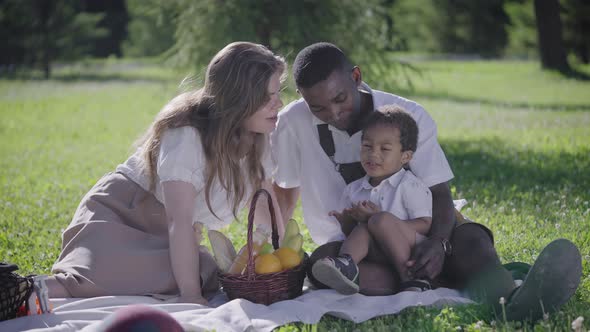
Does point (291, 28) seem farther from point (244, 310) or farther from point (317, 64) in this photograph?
point (244, 310)

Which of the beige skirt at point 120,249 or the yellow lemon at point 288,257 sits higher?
the beige skirt at point 120,249

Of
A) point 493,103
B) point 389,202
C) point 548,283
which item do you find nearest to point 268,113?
point 389,202

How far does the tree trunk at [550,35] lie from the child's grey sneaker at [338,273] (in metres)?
22.0

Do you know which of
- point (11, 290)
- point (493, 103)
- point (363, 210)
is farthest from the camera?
point (493, 103)

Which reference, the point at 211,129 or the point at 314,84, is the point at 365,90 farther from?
the point at 211,129

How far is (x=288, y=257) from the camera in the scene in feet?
15.0

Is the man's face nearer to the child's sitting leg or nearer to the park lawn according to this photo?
the child's sitting leg

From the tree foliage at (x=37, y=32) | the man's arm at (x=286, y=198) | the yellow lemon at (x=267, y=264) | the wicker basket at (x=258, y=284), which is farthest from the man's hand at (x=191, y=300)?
the tree foliage at (x=37, y=32)

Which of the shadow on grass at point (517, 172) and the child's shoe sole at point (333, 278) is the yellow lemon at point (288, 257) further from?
the shadow on grass at point (517, 172)

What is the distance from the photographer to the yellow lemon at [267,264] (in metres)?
4.45

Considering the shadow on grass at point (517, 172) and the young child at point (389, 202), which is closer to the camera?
the young child at point (389, 202)

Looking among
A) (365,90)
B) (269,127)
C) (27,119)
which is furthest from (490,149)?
(27,119)

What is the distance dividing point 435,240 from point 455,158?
597 cm

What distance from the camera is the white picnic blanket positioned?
402cm
